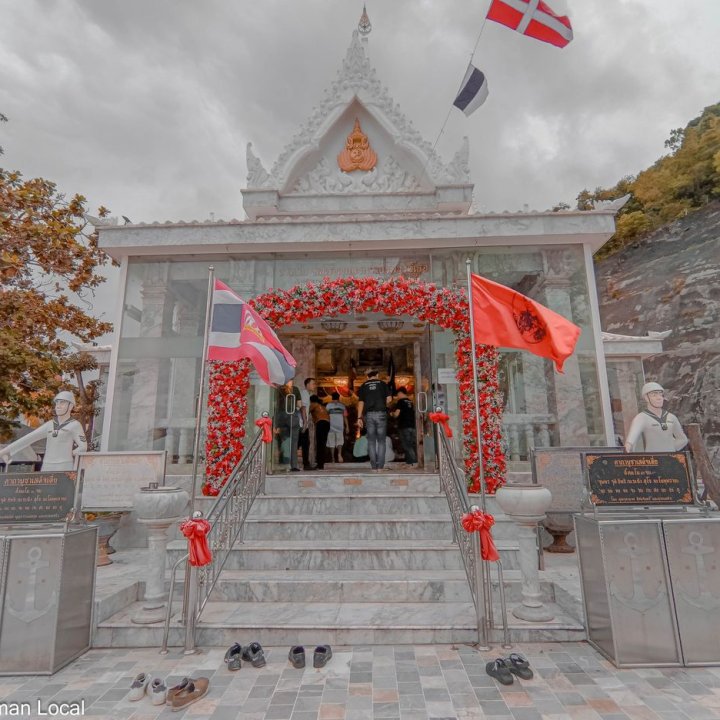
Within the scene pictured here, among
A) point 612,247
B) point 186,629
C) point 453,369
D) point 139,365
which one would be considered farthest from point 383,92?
point 612,247

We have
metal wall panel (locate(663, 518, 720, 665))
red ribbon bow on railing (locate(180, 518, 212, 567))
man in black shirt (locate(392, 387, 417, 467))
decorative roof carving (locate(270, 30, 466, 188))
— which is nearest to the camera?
metal wall panel (locate(663, 518, 720, 665))

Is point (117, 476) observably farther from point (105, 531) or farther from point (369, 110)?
point (369, 110)

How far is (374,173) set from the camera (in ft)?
38.2

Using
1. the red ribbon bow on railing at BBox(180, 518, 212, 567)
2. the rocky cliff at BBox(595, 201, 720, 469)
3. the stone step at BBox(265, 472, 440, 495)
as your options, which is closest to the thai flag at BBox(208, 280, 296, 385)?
the red ribbon bow on railing at BBox(180, 518, 212, 567)

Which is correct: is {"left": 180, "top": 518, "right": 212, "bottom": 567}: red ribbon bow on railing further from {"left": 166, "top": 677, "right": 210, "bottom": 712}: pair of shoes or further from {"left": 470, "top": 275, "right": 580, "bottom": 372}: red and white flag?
{"left": 470, "top": 275, "right": 580, "bottom": 372}: red and white flag

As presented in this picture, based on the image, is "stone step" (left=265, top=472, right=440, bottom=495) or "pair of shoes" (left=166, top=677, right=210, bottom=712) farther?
"stone step" (left=265, top=472, right=440, bottom=495)

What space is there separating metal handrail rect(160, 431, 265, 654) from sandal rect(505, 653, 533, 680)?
2871mm

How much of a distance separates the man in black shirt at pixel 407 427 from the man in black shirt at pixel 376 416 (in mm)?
1515

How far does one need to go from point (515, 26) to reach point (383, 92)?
17.9ft

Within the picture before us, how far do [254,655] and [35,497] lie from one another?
2654 mm

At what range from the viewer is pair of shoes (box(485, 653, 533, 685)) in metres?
3.39

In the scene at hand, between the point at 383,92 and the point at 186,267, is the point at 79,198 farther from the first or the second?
the point at 383,92

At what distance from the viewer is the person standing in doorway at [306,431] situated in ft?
31.8

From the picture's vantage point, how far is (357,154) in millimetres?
11719
